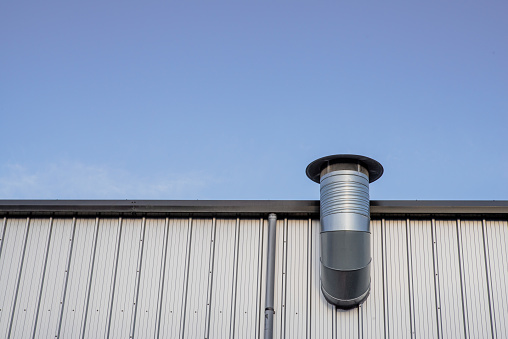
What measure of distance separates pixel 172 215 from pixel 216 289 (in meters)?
1.60

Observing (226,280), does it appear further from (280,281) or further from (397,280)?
(397,280)

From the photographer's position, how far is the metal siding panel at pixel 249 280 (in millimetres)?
9039

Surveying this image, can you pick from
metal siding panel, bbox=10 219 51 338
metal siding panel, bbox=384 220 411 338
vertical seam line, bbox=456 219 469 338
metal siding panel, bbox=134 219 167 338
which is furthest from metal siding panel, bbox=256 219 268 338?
metal siding panel, bbox=10 219 51 338

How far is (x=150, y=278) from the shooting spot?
951 centimetres

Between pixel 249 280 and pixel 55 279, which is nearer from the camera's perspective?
pixel 249 280

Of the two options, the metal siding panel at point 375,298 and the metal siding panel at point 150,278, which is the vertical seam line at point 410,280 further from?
the metal siding panel at point 150,278

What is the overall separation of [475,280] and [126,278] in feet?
19.7

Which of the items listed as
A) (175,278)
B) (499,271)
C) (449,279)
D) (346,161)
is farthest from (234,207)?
(499,271)

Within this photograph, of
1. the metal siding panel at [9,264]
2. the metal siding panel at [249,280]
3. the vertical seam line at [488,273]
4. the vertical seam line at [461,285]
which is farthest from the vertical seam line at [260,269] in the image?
the metal siding panel at [9,264]

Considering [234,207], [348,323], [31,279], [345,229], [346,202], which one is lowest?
[348,323]

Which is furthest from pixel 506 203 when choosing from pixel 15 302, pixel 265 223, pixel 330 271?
pixel 15 302

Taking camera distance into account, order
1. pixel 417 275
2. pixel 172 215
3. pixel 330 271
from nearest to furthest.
→ pixel 330 271
pixel 417 275
pixel 172 215

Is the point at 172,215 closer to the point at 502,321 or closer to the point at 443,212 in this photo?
the point at 443,212

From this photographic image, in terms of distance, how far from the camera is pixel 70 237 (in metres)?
9.91
